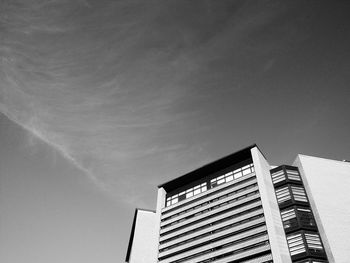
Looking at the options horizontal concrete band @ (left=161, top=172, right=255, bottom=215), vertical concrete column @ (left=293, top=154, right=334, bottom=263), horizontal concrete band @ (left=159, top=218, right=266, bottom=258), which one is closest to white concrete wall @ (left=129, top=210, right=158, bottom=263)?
horizontal concrete band @ (left=161, top=172, right=255, bottom=215)

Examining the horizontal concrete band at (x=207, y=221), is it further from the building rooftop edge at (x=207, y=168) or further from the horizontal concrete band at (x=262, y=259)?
the building rooftop edge at (x=207, y=168)

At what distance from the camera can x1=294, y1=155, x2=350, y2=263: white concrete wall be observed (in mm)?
38969

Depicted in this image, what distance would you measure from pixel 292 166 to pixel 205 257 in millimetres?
22628

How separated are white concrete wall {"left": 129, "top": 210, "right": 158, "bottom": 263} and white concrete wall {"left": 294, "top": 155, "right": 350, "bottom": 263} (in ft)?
116

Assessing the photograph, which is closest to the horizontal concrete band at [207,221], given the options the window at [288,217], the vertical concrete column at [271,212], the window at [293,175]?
the vertical concrete column at [271,212]

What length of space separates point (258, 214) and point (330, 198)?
1138cm

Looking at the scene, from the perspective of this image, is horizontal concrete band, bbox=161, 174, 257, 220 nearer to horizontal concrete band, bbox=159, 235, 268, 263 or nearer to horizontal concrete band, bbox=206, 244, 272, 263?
horizontal concrete band, bbox=159, 235, 268, 263

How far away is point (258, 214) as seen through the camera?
45531mm

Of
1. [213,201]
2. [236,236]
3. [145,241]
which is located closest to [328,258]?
[236,236]

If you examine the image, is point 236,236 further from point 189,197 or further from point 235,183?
point 189,197

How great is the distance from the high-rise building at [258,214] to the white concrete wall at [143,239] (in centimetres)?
1259

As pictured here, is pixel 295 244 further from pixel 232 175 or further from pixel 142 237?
pixel 142 237

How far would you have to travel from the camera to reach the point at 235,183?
53500 millimetres

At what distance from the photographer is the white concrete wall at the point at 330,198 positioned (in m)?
39.0
